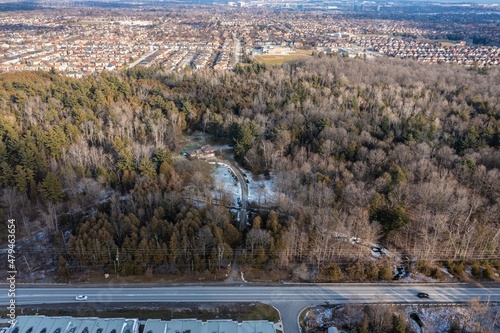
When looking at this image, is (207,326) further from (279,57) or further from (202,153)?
(279,57)

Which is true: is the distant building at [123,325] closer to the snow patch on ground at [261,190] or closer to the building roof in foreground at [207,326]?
the building roof in foreground at [207,326]

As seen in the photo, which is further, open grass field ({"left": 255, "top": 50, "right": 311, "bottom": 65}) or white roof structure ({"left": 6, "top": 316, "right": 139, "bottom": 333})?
open grass field ({"left": 255, "top": 50, "right": 311, "bottom": 65})

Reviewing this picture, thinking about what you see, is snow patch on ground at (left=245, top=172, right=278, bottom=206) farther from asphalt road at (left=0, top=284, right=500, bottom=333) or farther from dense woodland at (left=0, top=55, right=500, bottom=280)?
asphalt road at (left=0, top=284, right=500, bottom=333)

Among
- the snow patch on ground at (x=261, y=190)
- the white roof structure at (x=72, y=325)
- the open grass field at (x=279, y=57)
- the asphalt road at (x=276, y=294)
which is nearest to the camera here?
the white roof structure at (x=72, y=325)

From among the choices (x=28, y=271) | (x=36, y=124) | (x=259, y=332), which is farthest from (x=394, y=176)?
(x=36, y=124)

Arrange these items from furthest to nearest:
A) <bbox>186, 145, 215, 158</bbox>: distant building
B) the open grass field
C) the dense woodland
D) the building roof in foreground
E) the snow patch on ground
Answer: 1. the open grass field
2. <bbox>186, 145, 215, 158</bbox>: distant building
3. the snow patch on ground
4. the dense woodland
5. the building roof in foreground

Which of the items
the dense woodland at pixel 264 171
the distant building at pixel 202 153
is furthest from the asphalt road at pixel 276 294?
the distant building at pixel 202 153

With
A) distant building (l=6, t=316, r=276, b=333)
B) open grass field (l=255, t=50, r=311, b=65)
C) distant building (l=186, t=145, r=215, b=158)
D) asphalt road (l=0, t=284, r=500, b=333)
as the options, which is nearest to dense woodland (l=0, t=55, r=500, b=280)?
asphalt road (l=0, t=284, r=500, b=333)
